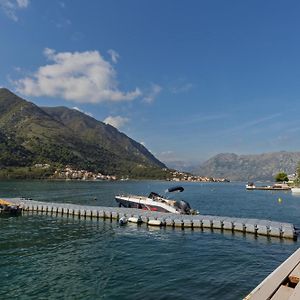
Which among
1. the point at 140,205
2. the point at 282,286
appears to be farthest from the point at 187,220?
the point at 282,286

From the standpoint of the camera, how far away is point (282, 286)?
15.4 metres

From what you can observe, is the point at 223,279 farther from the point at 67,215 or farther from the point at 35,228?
the point at 67,215

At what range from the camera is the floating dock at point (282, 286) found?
1370 cm

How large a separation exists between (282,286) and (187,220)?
39.8 meters

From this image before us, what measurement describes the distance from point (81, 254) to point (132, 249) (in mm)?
6368

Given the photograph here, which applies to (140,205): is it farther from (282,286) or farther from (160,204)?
(282,286)

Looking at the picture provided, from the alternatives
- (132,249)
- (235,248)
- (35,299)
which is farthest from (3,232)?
(235,248)

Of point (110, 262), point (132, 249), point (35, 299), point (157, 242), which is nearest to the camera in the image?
point (35, 299)

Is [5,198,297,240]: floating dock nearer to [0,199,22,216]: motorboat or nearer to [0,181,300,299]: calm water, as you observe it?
[0,181,300,299]: calm water

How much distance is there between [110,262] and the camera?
34.8m

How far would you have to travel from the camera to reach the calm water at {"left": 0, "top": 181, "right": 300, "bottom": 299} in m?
26.2

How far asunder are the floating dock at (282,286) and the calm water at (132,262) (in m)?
8.15

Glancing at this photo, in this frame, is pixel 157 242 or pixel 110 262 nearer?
pixel 110 262

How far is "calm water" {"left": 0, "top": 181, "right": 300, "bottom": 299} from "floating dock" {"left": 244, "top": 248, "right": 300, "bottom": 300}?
26.7 ft
